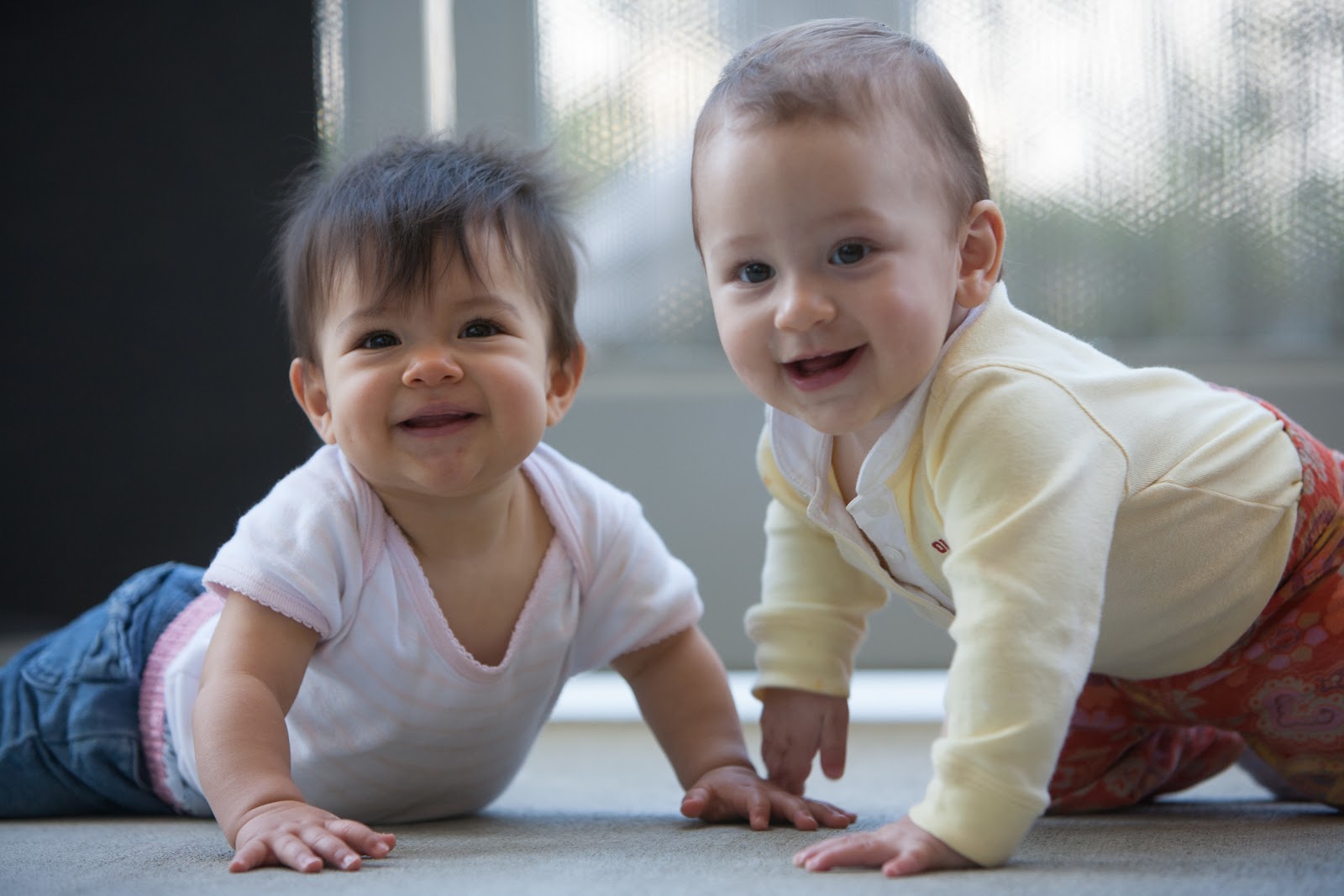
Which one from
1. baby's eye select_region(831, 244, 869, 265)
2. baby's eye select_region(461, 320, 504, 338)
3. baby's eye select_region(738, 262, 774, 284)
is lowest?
baby's eye select_region(461, 320, 504, 338)

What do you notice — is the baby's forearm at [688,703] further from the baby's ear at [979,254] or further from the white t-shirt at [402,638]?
the baby's ear at [979,254]

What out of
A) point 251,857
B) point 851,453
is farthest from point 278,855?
point 851,453

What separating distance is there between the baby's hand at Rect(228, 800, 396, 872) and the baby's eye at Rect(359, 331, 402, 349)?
291 millimetres

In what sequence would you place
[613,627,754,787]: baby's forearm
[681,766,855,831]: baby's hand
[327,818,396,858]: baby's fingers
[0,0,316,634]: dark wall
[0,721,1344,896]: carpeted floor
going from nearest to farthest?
[0,721,1344,896]: carpeted floor → [327,818,396,858]: baby's fingers → [681,766,855,831]: baby's hand → [613,627,754,787]: baby's forearm → [0,0,316,634]: dark wall

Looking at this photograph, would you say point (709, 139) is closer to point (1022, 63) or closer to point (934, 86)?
point (934, 86)

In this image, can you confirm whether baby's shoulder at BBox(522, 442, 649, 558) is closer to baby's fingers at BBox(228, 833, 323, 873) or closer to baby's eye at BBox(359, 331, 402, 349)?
baby's eye at BBox(359, 331, 402, 349)

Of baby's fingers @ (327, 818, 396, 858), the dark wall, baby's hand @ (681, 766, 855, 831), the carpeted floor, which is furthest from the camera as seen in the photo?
the dark wall

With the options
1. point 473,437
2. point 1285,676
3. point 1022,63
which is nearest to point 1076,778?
point 1285,676

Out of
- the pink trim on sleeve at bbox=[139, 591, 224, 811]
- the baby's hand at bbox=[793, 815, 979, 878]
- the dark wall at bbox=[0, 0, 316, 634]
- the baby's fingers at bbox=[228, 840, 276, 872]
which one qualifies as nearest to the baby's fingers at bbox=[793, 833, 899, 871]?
the baby's hand at bbox=[793, 815, 979, 878]

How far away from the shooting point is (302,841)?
71cm

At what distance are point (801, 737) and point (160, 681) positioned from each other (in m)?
0.48

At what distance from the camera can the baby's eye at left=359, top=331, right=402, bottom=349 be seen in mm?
880

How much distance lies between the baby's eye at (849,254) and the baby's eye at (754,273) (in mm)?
39

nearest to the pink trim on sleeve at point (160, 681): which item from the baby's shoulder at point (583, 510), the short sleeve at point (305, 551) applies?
the short sleeve at point (305, 551)
